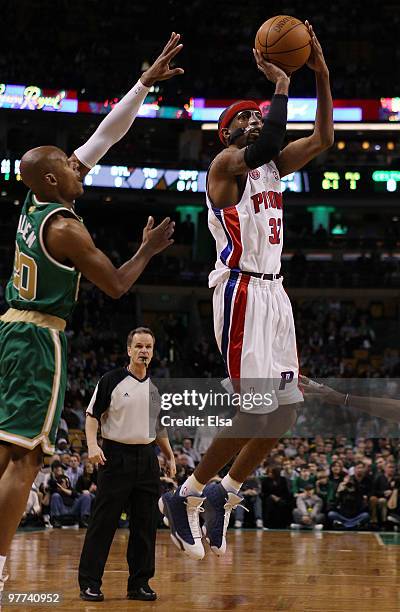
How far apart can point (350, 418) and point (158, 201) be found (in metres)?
20.9

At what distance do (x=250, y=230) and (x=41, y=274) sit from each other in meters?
1.46

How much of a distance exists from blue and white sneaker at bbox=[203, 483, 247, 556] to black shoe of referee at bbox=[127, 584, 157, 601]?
1714mm

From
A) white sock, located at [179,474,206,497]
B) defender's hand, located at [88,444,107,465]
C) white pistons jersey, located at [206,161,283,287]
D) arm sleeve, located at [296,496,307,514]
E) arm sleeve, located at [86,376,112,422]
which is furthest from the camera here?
arm sleeve, located at [296,496,307,514]

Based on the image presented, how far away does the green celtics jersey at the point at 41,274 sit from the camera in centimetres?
525

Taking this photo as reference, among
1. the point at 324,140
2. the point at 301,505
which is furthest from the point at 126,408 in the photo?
the point at 301,505

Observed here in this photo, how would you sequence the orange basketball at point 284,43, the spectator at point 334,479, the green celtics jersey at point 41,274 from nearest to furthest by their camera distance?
1. the green celtics jersey at point 41,274
2. the orange basketball at point 284,43
3. the spectator at point 334,479

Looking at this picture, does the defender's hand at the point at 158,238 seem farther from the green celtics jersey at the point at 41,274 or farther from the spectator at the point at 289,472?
the spectator at the point at 289,472

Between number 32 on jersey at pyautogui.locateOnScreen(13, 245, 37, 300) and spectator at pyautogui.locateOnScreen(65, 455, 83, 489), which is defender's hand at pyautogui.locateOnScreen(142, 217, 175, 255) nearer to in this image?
number 32 on jersey at pyautogui.locateOnScreen(13, 245, 37, 300)

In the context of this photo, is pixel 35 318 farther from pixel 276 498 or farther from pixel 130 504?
pixel 276 498

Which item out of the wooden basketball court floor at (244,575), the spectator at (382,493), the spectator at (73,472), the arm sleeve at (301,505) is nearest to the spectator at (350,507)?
the spectator at (382,493)

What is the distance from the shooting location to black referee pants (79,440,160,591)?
320 inches

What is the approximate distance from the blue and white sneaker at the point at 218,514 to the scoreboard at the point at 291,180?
26268 mm

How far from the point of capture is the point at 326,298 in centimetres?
3191

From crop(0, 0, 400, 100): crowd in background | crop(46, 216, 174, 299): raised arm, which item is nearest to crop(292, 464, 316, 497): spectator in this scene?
crop(46, 216, 174, 299): raised arm
